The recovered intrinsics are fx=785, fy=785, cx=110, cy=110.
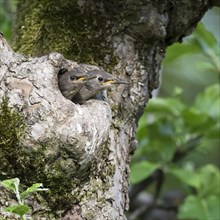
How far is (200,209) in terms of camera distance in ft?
19.4

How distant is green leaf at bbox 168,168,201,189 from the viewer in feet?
19.9

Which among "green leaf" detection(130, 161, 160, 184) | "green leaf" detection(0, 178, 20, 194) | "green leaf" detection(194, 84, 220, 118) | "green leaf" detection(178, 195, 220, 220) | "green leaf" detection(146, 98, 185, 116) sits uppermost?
"green leaf" detection(194, 84, 220, 118)

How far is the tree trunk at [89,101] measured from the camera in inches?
140

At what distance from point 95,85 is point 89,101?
9 centimetres

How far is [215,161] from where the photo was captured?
967 cm

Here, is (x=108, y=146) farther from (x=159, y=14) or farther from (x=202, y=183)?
(x=202, y=183)

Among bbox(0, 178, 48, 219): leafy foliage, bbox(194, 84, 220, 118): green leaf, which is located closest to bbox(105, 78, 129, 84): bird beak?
bbox(0, 178, 48, 219): leafy foliage

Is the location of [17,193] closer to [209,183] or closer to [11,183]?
[11,183]

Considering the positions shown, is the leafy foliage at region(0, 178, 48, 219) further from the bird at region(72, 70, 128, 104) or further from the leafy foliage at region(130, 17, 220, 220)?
the leafy foliage at region(130, 17, 220, 220)

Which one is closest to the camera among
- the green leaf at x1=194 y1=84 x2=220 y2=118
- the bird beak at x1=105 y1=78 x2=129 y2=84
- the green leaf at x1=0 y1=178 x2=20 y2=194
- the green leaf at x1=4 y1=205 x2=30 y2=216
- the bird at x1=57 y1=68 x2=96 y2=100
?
the green leaf at x1=4 y1=205 x2=30 y2=216

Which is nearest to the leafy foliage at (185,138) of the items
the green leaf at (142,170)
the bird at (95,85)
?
the green leaf at (142,170)

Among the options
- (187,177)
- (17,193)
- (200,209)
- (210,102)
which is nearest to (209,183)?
(187,177)

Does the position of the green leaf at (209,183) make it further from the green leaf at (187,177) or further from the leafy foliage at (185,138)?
the green leaf at (187,177)

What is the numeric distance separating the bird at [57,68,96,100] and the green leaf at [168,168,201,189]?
2349mm
